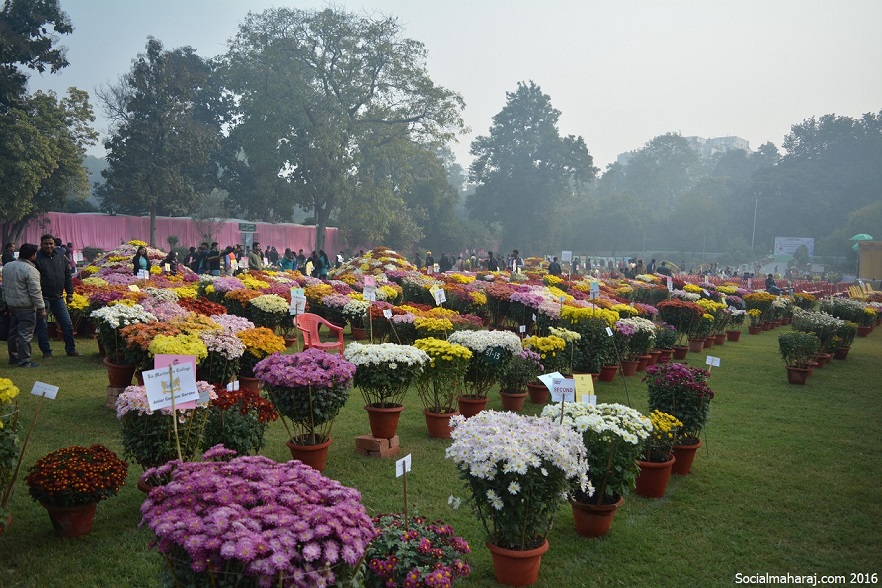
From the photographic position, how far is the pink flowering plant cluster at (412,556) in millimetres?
3041

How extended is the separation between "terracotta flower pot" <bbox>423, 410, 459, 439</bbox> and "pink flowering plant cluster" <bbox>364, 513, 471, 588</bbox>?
337 cm

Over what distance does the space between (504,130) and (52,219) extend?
41.5m

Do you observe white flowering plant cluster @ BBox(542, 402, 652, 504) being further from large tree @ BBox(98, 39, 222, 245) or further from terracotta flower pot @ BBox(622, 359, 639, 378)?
large tree @ BBox(98, 39, 222, 245)

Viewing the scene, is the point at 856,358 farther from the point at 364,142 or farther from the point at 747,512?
the point at 364,142

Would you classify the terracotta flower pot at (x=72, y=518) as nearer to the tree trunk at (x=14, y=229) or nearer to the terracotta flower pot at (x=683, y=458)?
the terracotta flower pot at (x=683, y=458)

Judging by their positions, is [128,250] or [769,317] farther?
[769,317]

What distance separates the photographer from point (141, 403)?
4477 millimetres

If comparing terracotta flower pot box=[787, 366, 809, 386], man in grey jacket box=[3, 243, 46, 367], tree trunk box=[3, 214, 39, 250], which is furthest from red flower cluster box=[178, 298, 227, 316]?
tree trunk box=[3, 214, 39, 250]

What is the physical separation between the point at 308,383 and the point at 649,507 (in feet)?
10.5

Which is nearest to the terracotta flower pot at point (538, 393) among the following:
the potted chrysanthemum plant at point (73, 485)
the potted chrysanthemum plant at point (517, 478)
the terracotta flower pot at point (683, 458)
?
the terracotta flower pot at point (683, 458)

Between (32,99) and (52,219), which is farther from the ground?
(32,99)

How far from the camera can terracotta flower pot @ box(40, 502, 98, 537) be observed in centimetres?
414

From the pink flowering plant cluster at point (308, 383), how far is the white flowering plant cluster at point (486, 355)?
92.2 inches

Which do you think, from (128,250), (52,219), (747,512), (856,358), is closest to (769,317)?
(856,358)
